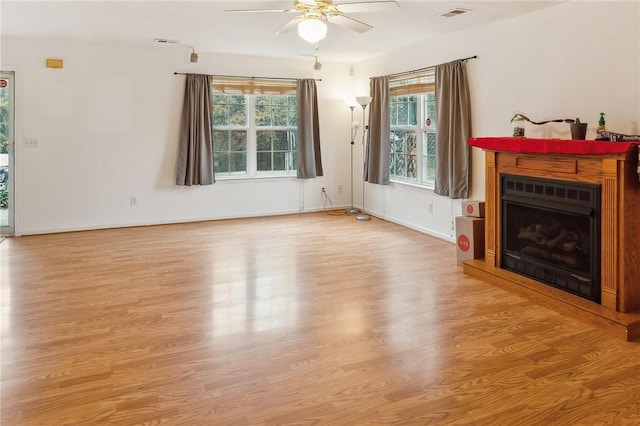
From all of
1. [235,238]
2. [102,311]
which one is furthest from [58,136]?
[102,311]

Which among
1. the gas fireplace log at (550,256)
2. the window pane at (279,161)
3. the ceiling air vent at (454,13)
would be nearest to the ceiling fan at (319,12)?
the ceiling air vent at (454,13)

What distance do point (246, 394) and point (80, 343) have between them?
50.1 inches

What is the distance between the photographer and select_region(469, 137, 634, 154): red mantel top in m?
3.17

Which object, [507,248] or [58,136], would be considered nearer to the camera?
[507,248]

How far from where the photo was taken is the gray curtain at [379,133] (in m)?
6.98

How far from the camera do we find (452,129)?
561 centimetres

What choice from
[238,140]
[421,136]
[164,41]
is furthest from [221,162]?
[421,136]

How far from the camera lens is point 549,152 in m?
3.65

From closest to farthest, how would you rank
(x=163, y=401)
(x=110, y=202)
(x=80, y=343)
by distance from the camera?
1. (x=163, y=401)
2. (x=80, y=343)
3. (x=110, y=202)

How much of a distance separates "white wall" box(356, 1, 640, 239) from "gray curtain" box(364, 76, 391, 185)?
0.83 meters

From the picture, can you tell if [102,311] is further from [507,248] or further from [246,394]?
[507,248]

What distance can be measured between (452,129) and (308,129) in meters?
2.69

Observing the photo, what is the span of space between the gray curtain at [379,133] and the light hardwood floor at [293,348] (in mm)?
2351

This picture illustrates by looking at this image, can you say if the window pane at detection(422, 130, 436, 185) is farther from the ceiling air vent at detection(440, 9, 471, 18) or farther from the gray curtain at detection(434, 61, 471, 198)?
the ceiling air vent at detection(440, 9, 471, 18)
